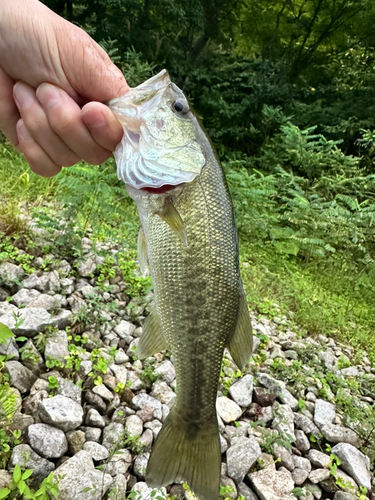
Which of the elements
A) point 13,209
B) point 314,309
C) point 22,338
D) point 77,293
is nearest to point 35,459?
point 22,338

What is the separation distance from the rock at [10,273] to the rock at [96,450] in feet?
4.75

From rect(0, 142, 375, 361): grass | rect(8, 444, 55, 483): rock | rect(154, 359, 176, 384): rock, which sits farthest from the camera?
rect(0, 142, 375, 361): grass

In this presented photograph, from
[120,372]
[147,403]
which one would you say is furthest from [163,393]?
[120,372]

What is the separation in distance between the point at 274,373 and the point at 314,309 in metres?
1.52

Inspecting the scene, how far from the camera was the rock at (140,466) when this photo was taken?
2066mm

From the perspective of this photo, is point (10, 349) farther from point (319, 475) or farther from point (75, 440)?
point (319, 475)

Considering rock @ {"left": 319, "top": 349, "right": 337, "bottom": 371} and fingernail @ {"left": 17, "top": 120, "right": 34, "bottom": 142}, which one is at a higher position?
fingernail @ {"left": 17, "top": 120, "right": 34, "bottom": 142}

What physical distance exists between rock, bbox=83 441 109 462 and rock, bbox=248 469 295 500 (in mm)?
926

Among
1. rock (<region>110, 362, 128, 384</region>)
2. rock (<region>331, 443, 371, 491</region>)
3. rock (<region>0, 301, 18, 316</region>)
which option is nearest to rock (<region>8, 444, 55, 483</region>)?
rock (<region>110, 362, 128, 384</region>)

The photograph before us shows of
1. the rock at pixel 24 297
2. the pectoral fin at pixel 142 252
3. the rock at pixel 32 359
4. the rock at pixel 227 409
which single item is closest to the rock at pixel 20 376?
the rock at pixel 32 359

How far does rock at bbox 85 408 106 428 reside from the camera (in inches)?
87.6

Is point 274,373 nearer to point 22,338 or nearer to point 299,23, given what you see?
point 22,338

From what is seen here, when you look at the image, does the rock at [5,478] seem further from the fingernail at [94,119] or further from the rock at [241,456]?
the fingernail at [94,119]

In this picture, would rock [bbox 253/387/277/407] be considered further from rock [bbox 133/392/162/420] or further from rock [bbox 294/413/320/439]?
rock [bbox 133/392/162/420]
